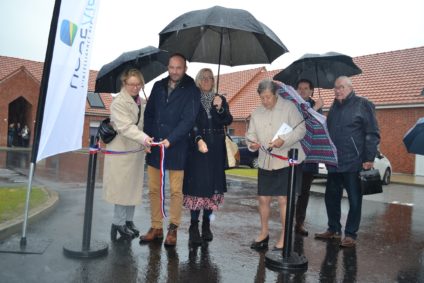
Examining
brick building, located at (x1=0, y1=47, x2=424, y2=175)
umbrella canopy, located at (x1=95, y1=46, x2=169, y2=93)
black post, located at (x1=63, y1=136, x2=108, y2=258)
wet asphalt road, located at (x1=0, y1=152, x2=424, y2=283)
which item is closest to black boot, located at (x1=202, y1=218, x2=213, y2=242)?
wet asphalt road, located at (x1=0, y1=152, x2=424, y2=283)

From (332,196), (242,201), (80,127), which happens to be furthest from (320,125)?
(242,201)

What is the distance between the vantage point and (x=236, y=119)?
2673 centimetres

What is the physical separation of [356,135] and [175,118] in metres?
2.32

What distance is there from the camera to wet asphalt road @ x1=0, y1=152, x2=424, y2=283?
13.3 ft

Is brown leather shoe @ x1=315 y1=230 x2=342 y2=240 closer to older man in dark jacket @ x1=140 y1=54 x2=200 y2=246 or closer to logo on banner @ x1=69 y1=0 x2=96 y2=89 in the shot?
older man in dark jacket @ x1=140 y1=54 x2=200 y2=246

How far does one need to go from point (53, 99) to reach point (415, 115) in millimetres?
17093

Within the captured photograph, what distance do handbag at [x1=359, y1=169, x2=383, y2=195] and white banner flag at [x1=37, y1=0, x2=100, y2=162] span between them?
12.1 feet

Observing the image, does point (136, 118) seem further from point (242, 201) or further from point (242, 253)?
point (242, 201)

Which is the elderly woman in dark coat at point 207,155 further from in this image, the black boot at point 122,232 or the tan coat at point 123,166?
the black boot at point 122,232

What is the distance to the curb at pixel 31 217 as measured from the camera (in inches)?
204

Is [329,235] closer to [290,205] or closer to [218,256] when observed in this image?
[290,205]

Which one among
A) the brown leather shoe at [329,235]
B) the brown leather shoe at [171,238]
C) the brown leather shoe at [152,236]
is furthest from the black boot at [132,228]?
the brown leather shoe at [329,235]

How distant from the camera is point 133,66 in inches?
222

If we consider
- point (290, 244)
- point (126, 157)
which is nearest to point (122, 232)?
point (126, 157)
